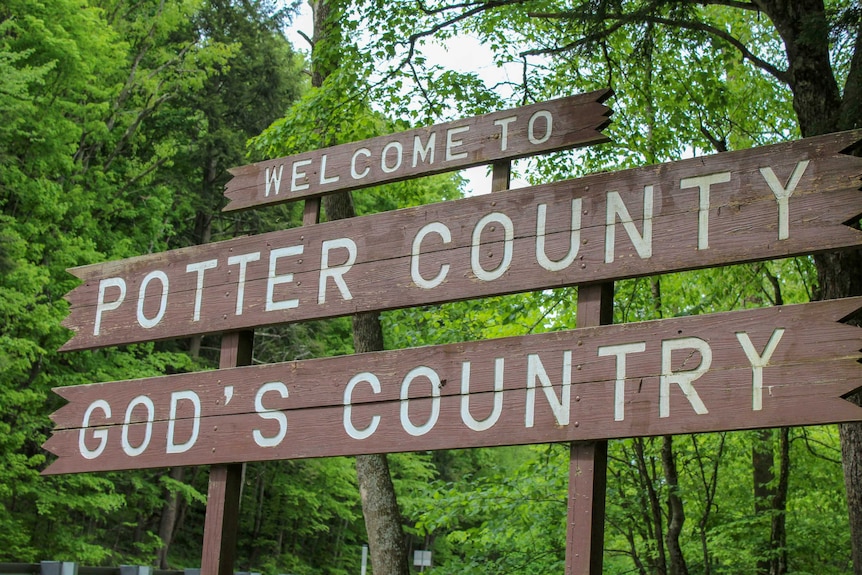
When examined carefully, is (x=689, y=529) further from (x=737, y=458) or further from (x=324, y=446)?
(x=324, y=446)

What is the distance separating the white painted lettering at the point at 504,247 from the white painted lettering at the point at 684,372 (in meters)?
0.82

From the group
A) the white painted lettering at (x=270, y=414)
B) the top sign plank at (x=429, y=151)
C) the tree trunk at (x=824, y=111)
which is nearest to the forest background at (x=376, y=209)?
the tree trunk at (x=824, y=111)

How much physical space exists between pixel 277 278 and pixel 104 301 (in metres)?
1.15

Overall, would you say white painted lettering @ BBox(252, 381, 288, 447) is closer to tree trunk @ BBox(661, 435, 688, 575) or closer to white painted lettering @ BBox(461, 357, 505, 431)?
white painted lettering @ BBox(461, 357, 505, 431)

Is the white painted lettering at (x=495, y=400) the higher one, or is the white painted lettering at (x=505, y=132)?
the white painted lettering at (x=505, y=132)

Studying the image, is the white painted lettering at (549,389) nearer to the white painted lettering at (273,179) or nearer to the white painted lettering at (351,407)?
the white painted lettering at (351,407)

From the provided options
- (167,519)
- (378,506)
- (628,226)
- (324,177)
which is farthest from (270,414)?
(167,519)

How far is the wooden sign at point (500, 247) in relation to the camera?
362cm

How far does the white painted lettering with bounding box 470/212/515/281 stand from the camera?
165 inches

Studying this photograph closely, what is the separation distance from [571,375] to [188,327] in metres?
2.13

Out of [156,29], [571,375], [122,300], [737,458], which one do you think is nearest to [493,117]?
[571,375]

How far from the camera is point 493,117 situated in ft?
15.0

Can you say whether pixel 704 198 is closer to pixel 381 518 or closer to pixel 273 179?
pixel 273 179

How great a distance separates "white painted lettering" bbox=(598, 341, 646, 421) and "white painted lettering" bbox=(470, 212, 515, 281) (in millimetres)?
627
